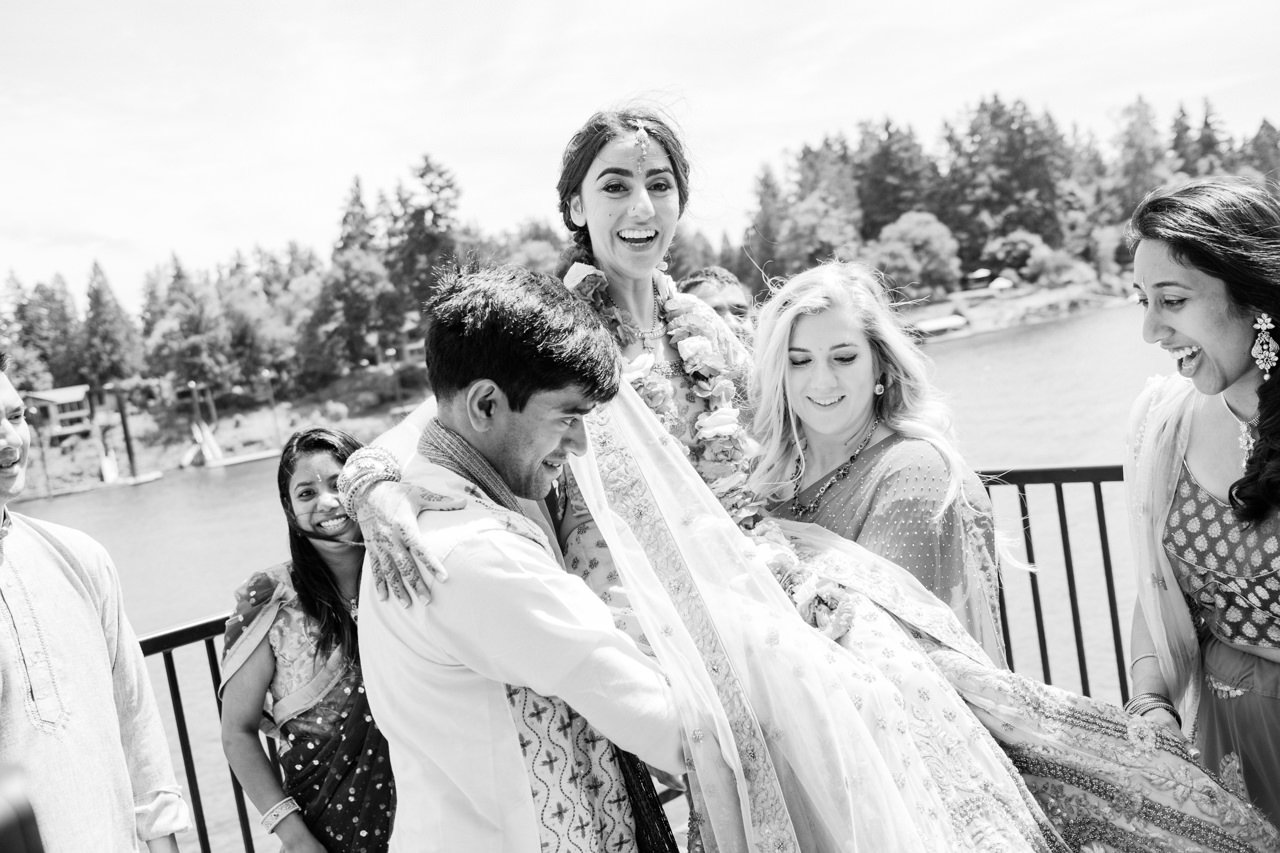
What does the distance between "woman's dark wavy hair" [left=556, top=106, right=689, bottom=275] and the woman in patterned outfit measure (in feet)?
3.64

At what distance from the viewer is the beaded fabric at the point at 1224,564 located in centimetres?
192

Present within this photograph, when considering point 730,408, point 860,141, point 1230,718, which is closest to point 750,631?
point 730,408

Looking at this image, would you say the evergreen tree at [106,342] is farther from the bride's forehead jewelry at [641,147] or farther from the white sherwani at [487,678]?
the white sherwani at [487,678]

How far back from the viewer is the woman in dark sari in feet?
7.30

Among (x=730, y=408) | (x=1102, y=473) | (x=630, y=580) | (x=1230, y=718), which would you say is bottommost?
(x=1230, y=718)

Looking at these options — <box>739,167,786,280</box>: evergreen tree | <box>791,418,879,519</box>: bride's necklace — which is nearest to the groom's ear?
<box>791,418,879,519</box>: bride's necklace

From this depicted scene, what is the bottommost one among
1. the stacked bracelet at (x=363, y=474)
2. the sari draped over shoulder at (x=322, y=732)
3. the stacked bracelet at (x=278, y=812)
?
the stacked bracelet at (x=278, y=812)

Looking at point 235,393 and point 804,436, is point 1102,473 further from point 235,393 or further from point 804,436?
point 235,393

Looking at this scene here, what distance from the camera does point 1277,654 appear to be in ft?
6.48

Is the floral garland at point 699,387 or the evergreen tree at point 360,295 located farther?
the evergreen tree at point 360,295

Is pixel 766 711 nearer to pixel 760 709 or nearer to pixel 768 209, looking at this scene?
pixel 760 709

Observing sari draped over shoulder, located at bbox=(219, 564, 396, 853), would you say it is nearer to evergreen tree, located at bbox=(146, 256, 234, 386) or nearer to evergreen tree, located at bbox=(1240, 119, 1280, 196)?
evergreen tree, located at bbox=(146, 256, 234, 386)

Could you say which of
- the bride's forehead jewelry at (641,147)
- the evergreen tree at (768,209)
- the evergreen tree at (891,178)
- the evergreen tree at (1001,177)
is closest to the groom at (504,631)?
the bride's forehead jewelry at (641,147)

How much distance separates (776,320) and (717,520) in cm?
82
